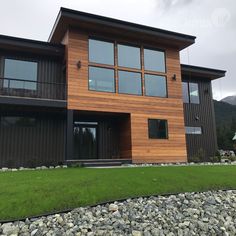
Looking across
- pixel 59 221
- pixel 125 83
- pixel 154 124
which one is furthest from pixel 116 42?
pixel 59 221

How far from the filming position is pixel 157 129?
13414 mm

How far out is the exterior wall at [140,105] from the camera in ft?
39.1

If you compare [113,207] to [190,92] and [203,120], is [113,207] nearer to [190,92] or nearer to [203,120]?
[203,120]

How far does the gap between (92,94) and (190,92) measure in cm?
765

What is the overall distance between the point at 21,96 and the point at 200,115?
10617 mm

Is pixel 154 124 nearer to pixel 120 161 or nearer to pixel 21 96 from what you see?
pixel 120 161

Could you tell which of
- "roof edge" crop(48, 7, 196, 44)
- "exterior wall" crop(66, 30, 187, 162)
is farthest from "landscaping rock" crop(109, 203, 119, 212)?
"roof edge" crop(48, 7, 196, 44)

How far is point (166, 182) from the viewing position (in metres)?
6.99

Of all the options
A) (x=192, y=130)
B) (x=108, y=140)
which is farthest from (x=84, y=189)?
(x=192, y=130)

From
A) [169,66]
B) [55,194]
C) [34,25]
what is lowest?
[55,194]

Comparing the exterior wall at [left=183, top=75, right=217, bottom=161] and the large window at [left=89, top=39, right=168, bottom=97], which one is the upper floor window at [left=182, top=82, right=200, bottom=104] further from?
the large window at [left=89, top=39, right=168, bottom=97]

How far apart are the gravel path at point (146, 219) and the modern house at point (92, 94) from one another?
20.6 ft

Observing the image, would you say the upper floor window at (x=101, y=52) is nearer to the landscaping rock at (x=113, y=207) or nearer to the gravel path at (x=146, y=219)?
the gravel path at (x=146, y=219)

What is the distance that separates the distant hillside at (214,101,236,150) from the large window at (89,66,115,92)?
Answer: 24681 mm
